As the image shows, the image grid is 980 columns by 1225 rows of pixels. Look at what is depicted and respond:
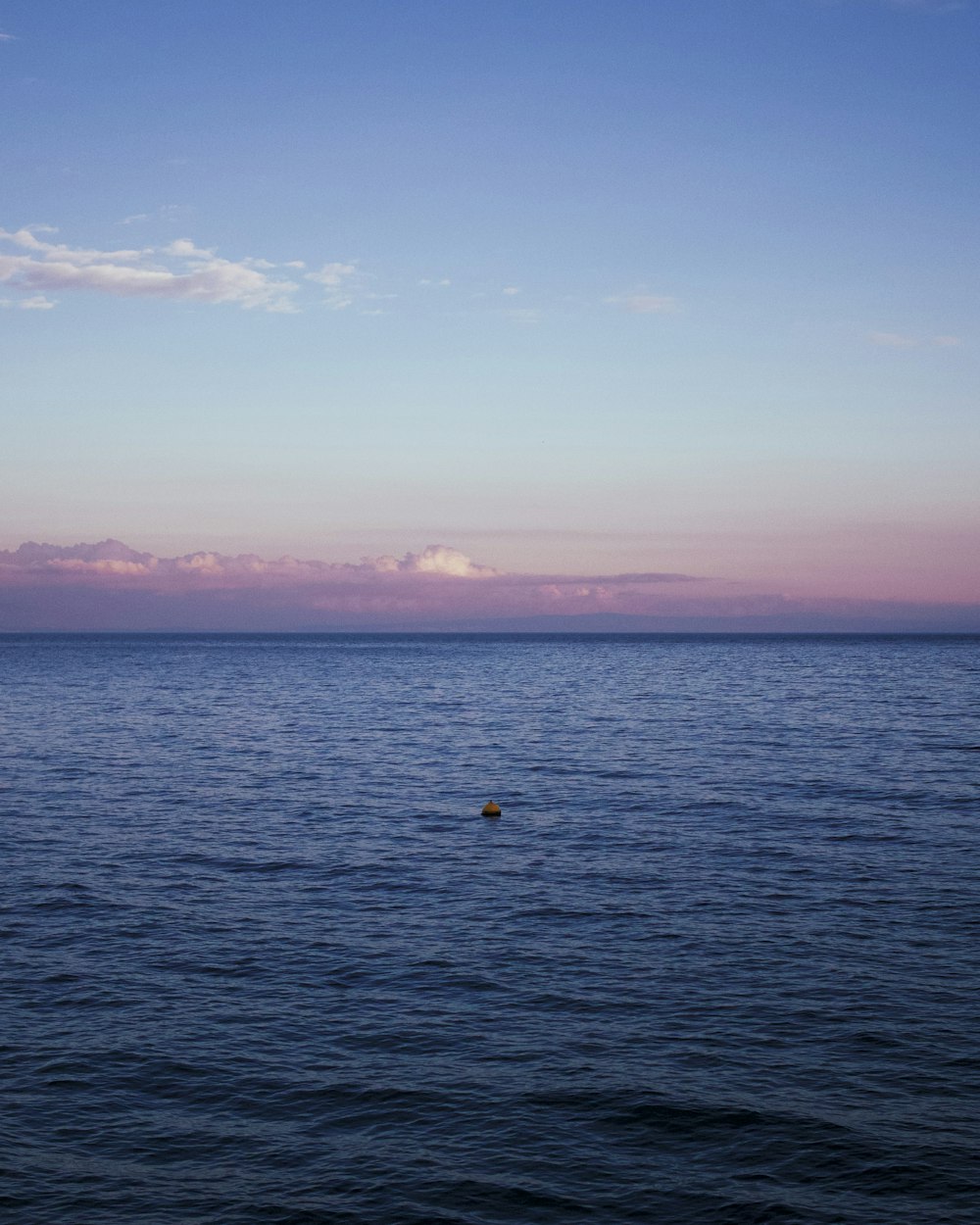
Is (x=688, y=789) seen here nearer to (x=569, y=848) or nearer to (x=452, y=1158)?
(x=569, y=848)

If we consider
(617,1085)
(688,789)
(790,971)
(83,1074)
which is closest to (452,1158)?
→ (617,1085)

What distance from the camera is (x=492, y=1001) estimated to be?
25656 mm

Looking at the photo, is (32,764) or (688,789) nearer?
(688,789)

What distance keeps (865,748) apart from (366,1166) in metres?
58.1

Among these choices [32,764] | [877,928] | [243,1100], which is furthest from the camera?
[32,764]

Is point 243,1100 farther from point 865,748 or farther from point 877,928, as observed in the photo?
point 865,748

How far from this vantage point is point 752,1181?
18.0 meters

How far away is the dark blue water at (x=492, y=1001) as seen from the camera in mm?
18172

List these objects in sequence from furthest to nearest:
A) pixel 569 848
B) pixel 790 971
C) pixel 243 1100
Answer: pixel 569 848 → pixel 790 971 → pixel 243 1100

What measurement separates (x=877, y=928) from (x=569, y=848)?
13.6 meters

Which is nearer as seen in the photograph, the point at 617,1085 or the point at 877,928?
the point at 617,1085

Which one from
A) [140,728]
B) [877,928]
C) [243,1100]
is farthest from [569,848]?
[140,728]

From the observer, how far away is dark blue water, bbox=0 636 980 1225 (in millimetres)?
18172

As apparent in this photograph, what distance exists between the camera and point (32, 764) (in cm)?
6462
